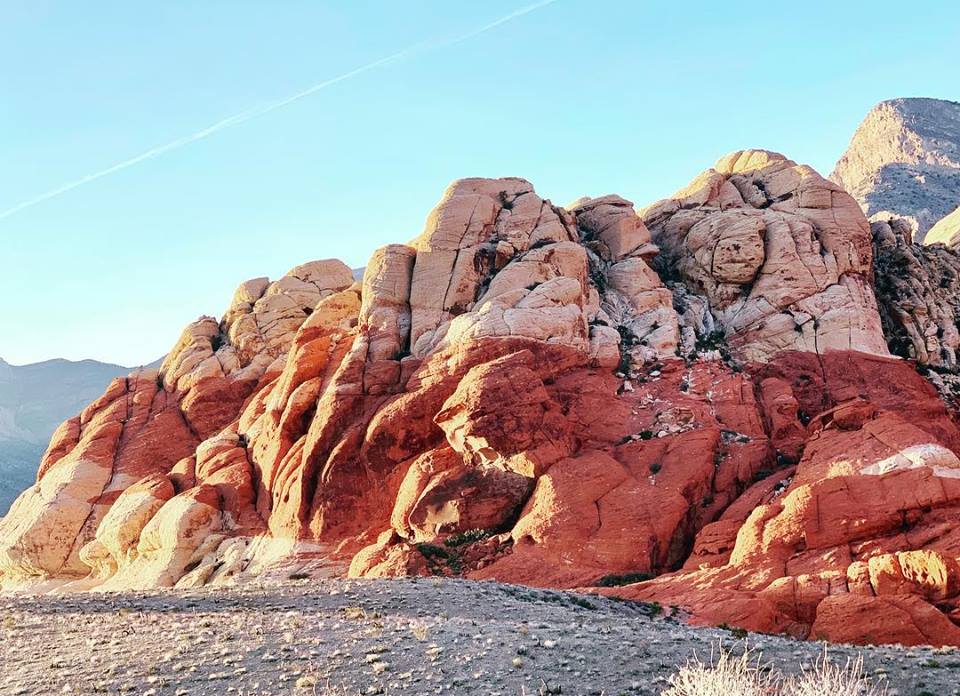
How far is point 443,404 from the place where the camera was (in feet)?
153

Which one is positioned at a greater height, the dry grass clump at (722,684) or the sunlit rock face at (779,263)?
the sunlit rock face at (779,263)

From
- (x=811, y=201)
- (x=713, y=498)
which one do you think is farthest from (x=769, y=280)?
(x=713, y=498)

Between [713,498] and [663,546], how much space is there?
4.04 meters

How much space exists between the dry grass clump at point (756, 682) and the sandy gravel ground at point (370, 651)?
73 cm

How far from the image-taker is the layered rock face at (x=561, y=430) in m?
34.9

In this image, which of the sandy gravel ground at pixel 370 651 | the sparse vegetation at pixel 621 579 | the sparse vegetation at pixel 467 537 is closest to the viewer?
the sandy gravel ground at pixel 370 651

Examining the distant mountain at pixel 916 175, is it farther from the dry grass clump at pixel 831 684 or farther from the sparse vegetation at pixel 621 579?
the dry grass clump at pixel 831 684

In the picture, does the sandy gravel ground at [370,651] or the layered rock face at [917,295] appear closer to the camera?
the sandy gravel ground at [370,651]

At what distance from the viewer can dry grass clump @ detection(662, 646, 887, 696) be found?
54.5 feet

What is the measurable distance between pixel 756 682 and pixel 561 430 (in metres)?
25.4

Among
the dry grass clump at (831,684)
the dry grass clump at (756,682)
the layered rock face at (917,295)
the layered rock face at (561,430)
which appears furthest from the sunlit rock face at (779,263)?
the dry grass clump at (756,682)

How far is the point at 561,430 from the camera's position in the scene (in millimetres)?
44844

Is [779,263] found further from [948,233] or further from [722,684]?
[722,684]

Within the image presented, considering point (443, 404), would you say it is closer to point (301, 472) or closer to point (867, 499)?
point (301, 472)
